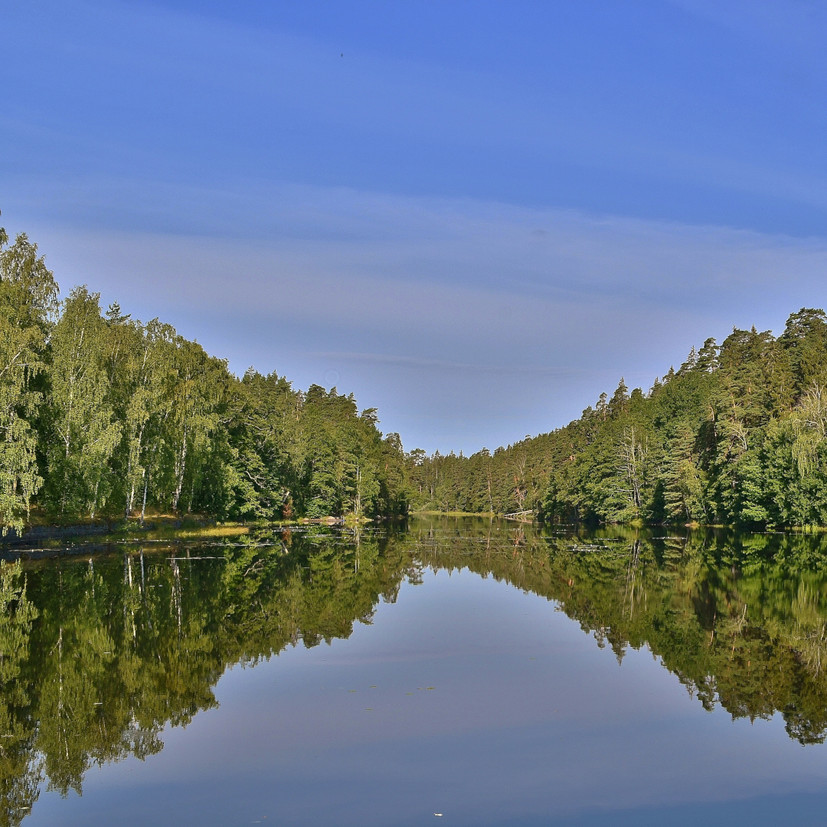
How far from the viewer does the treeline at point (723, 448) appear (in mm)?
Answer: 73062

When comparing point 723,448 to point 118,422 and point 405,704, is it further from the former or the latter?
point 405,704

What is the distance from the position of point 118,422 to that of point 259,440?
1434 inches

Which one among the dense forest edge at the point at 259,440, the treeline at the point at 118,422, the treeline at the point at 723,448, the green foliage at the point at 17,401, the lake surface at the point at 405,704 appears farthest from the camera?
the treeline at the point at 723,448

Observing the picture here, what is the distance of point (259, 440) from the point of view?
91188mm

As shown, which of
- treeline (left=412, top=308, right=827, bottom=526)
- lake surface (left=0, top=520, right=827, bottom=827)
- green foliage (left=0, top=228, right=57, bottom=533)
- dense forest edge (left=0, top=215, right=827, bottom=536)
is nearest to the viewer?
lake surface (left=0, top=520, right=827, bottom=827)

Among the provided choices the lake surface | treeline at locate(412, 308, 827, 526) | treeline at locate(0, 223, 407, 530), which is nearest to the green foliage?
treeline at locate(0, 223, 407, 530)

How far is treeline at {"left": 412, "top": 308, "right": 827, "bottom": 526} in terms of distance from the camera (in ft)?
240

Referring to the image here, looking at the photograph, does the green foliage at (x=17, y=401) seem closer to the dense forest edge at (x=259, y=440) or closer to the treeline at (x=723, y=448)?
the dense forest edge at (x=259, y=440)

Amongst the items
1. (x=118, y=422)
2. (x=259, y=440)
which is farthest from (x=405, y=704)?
(x=259, y=440)

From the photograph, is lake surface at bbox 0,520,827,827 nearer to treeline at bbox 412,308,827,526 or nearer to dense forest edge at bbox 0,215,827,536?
dense forest edge at bbox 0,215,827,536

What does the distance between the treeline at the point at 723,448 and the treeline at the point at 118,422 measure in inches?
1678

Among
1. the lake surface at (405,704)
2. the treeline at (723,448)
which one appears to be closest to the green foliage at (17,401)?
Answer: the lake surface at (405,704)

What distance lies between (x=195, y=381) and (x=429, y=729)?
59704 millimetres

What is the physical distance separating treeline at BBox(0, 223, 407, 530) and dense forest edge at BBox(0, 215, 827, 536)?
0.13m
